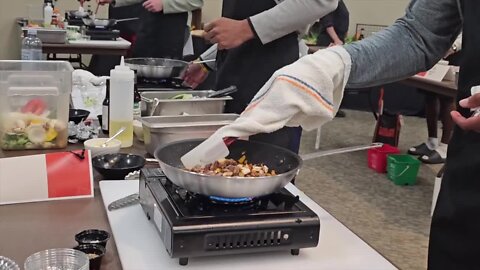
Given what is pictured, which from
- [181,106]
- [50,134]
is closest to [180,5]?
[181,106]

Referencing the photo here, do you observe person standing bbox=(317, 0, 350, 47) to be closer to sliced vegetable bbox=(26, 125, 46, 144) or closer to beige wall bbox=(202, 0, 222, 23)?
beige wall bbox=(202, 0, 222, 23)

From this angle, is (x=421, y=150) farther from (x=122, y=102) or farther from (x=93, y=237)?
(x=93, y=237)

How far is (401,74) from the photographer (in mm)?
1261

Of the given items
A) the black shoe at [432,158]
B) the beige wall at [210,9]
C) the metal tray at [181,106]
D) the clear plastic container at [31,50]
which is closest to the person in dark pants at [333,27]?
the beige wall at [210,9]

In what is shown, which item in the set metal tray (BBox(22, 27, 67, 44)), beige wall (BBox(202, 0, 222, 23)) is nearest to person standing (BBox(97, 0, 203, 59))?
metal tray (BBox(22, 27, 67, 44))

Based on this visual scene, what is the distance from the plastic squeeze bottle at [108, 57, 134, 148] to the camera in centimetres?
167

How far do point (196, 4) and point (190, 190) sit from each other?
241cm

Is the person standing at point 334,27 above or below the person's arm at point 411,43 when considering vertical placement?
below

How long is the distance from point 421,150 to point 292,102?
4.11 m

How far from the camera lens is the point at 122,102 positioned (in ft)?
5.52

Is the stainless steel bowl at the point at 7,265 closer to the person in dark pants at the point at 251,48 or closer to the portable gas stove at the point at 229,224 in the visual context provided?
the portable gas stove at the point at 229,224

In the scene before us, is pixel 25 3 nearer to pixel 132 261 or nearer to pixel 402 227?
pixel 402 227

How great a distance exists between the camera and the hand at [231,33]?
2082 millimetres

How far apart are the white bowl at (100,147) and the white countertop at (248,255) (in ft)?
1.20
